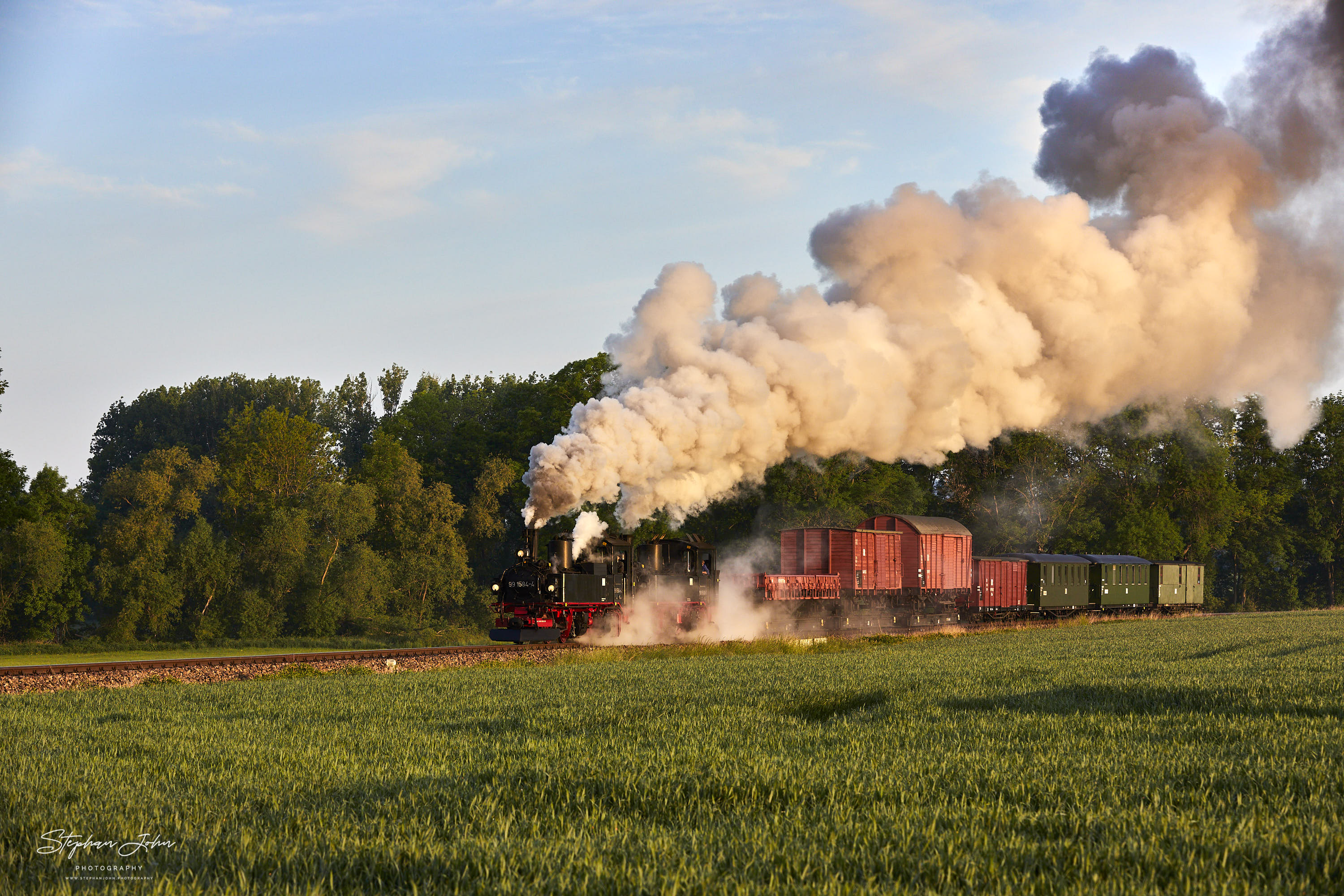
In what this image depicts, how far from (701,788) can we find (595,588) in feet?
76.6

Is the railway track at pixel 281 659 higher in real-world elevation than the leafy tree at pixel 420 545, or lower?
lower

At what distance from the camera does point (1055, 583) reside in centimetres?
5325

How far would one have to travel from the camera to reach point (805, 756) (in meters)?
11.7

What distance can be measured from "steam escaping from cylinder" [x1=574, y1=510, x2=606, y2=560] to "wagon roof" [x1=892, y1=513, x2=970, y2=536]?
16.2 m

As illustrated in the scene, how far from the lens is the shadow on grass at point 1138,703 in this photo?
15.4 meters

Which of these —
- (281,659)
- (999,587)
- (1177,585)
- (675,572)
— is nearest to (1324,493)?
(1177,585)

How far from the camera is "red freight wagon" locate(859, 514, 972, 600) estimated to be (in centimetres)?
4534

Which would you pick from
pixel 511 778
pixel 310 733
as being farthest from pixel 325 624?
pixel 511 778

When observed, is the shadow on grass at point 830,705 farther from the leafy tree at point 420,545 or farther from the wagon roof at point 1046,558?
the leafy tree at point 420,545

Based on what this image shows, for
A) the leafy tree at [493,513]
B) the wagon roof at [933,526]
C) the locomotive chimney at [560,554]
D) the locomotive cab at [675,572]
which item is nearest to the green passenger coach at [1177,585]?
the wagon roof at [933,526]

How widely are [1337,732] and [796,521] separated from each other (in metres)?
50.6

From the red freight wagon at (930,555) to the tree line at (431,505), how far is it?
5719 millimetres

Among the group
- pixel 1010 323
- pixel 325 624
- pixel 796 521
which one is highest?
pixel 1010 323

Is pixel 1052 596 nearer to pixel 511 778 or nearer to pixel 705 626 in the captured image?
pixel 705 626
